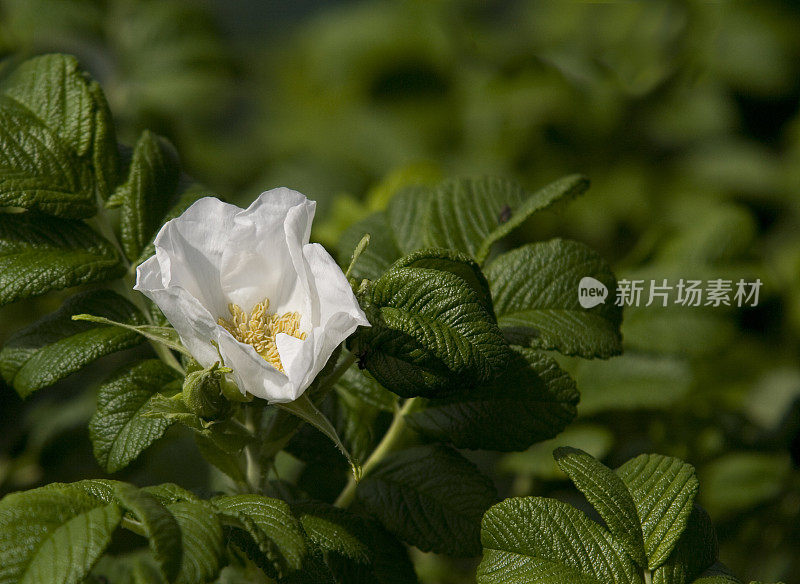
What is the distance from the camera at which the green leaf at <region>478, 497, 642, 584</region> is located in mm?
770

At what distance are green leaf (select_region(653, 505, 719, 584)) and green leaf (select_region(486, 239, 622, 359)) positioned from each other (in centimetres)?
19

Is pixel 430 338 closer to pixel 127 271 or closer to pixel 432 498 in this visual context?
pixel 432 498

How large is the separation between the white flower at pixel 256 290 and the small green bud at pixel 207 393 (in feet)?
0.06

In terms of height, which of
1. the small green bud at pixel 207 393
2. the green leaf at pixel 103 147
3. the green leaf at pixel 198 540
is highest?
the green leaf at pixel 103 147

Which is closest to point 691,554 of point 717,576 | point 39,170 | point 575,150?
point 717,576

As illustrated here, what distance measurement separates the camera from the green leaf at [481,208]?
964mm

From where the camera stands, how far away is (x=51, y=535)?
65 cm

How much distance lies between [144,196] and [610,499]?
0.58 m

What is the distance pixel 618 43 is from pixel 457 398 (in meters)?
1.54

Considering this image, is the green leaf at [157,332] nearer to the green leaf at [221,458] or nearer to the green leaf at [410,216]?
the green leaf at [221,458]

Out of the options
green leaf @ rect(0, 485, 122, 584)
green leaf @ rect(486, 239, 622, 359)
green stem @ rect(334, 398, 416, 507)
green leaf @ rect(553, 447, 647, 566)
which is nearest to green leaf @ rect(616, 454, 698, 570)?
green leaf @ rect(553, 447, 647, 566)

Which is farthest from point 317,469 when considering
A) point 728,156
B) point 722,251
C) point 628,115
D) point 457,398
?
point 728,156

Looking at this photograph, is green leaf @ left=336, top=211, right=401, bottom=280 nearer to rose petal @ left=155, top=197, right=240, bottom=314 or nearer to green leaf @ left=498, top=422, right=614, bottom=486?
rose petal @ left=155, top=197, right=240, bottom=314

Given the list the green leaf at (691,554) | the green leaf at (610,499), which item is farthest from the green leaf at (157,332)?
the green leaf at (691,554)
